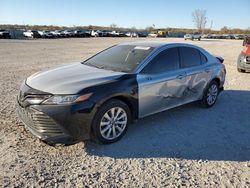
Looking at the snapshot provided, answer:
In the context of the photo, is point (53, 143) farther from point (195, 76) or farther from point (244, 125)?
point (244, 125)

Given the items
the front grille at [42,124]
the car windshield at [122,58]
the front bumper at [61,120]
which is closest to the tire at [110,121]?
the front bumper at [61,120]

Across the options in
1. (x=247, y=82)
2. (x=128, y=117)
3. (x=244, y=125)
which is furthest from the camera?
(x=247, y=82)

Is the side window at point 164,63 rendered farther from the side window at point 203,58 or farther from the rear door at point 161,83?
the side window at point 203,58

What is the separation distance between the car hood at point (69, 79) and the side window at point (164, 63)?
0.61 meters

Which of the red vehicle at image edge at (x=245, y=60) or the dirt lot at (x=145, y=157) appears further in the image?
the red vehicle at image edge at (x=245, y=60)

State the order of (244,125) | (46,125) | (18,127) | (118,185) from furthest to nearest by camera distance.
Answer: (244,125) → (18,127) → (46,125) → (118,185)

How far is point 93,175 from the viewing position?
3.43m

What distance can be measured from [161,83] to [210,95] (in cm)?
Answer: 201

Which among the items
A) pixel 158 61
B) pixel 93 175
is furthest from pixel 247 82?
pixel 93 175

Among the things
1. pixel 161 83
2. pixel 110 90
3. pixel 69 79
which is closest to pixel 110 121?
pixel 110 90

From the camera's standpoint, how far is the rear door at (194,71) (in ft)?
18.1

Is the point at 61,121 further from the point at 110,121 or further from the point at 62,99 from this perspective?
the point at 110,121

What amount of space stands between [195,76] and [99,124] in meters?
2.60

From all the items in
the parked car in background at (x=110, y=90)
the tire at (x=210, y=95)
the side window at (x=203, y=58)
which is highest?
the side window at (x=203, y=58)
